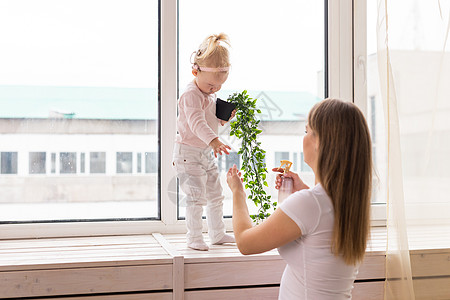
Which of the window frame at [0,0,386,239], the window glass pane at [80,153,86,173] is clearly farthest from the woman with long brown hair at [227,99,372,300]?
the window glass pane at [80,153,86,173]

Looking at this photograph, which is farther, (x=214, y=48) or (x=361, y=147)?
(x=214, y=48)

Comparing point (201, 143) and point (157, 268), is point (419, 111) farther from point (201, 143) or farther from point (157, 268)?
point (157, 268)

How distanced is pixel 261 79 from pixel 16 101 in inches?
36.5

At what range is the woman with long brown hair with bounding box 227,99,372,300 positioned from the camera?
46.5 inches

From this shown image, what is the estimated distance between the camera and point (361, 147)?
1.19 metres

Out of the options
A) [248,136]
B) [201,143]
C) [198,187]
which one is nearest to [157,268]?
[198,187]

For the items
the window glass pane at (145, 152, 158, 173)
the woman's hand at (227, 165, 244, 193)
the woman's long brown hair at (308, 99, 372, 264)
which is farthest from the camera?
the window glass pane at (145, 152, 158, 173)

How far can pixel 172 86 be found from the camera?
203 cm

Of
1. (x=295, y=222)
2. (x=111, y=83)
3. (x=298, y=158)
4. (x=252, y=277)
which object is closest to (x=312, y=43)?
(x=298, y=158)

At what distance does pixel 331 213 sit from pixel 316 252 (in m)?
0.09

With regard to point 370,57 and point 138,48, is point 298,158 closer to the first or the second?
point 370,57

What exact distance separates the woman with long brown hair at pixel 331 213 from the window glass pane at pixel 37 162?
1.06 metres

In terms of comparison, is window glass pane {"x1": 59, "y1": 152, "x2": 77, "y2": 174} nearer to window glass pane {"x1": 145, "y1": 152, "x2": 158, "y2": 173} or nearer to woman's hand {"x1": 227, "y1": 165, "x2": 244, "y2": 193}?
window glass pane {"x1": 145, "y1": 152, "x2": 158, "y2": 173}

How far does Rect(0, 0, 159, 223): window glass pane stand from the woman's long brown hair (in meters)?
0.99
